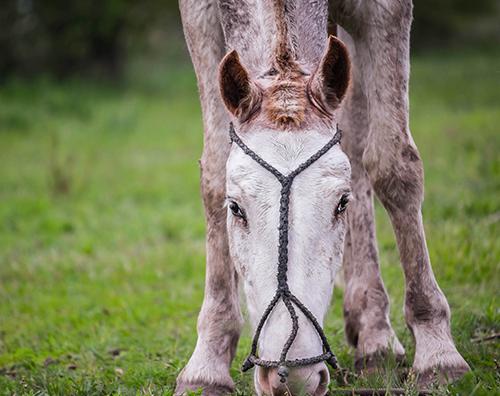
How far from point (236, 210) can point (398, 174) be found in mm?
1014

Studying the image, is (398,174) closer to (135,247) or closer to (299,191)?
(299,191)

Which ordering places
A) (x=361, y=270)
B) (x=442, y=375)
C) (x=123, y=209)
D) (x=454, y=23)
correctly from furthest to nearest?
(x=454, y=23)
(x=123, y=209)
(x=361, y=270)
(x=442, y=375)

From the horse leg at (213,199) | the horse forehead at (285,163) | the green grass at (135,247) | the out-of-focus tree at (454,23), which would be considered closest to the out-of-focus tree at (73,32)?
the green grass at (135,247)

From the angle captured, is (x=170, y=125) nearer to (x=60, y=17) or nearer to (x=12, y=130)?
(x=12, y=130)

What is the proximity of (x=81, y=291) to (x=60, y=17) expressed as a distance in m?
13.5

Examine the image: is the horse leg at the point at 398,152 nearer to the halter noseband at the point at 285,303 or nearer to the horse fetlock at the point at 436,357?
the horse fetlock at the point at 436,357

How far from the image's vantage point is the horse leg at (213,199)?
361 cm

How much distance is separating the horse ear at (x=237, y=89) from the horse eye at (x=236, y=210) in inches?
16.1

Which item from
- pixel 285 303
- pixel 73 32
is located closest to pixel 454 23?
pixel 73 32

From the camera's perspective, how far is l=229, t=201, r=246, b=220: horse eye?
307 centimetres

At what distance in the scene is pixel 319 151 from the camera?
306 centimetres

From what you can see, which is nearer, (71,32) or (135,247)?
(135,247)

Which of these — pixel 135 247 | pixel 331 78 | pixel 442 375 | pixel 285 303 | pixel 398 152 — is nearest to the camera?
pixel 285 303

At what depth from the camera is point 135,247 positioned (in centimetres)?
716
